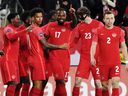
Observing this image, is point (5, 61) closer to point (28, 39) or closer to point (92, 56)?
point (28, 39)

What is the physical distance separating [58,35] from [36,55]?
852mm

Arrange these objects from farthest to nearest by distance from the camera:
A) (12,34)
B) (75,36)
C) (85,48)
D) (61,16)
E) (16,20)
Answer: (75,36), (85,48), (61,16), (16,20), (12,34)

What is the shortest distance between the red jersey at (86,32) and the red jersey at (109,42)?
502mm

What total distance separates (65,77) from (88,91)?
1736 mm

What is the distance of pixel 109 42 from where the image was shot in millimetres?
11789

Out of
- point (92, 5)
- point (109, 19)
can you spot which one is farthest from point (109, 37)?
point (92, 5)

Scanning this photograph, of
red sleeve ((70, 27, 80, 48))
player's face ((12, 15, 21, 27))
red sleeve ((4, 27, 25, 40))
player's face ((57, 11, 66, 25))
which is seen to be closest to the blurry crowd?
red sleeve ((70, 27, 80, 48))

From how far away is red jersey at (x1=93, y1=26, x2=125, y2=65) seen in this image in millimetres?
11742

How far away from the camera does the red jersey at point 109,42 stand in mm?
11742

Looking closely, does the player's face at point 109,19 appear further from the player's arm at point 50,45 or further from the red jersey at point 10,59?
the red jersey at point 10,59

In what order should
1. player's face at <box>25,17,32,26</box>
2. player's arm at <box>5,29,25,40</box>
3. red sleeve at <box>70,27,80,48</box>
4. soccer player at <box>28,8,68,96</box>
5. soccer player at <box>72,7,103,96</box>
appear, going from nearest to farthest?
player's arm at <box>5,29,25,40</box>
soccer player at <box>28,8,68,96</box>
player's face at <box>25,17,32,26</box>
soccer player at <box>72,7,103,96</box>
red sleeve at <box>70,27,80,48</box>

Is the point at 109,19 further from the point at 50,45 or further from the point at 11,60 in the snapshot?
the point at 11,60

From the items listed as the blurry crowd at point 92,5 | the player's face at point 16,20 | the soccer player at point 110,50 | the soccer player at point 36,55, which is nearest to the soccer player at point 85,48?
the soccer player at point 110,50

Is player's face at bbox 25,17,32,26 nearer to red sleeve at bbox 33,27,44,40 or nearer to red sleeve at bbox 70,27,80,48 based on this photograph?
red sleeve at bbox 33,27,44,40
